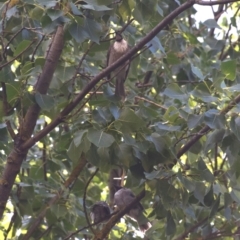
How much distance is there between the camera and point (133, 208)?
108 inches

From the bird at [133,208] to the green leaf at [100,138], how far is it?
0.64 m

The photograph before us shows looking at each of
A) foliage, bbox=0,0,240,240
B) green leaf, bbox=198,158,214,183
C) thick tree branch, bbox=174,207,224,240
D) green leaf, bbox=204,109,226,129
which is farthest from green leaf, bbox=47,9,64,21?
thick tree branch, bbox=174,207,224,240

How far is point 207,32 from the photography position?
4.03 meters

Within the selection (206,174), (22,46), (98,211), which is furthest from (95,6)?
(98,211)

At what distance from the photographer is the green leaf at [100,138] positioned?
1.93m

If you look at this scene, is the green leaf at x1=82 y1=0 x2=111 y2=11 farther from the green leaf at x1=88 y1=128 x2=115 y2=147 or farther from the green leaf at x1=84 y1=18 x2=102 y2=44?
the green leaf at x1=88 y1=128 x2=115 y2=147

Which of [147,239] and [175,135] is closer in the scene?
[175,135]

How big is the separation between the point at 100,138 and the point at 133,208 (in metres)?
0.88

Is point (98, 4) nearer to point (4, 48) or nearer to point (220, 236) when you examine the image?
point (4, 48)

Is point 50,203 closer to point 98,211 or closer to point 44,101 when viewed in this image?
point 98,211

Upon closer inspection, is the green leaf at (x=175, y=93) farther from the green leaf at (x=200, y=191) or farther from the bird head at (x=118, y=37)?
the bird head at (x=118, y=37)

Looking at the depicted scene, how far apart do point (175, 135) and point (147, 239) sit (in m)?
0.61

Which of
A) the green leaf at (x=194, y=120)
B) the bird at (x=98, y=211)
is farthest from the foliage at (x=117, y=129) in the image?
the bird at (x=98, y=211)

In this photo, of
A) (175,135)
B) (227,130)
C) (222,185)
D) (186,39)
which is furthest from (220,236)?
(186,39)
